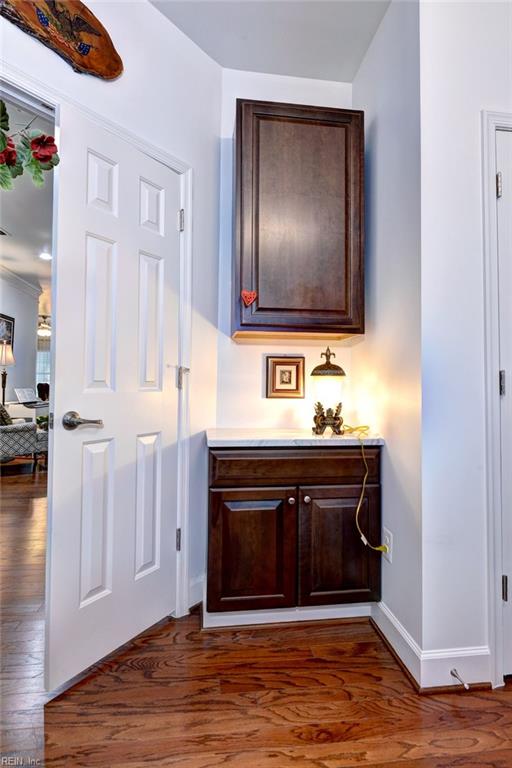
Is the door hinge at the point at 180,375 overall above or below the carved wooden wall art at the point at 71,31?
below

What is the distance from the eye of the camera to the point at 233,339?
2.16 meters

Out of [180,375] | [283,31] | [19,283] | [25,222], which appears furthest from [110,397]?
[19,283]

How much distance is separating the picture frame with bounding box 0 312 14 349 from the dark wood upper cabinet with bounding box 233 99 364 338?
5273 mm

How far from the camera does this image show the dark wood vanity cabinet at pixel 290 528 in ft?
5.58

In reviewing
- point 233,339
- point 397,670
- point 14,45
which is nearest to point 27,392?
point 233,339

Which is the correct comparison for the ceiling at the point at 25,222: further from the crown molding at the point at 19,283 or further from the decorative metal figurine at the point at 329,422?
the decorative metal figurine at the point at 329,422

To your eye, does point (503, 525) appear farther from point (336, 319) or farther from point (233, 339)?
point (233, 339)

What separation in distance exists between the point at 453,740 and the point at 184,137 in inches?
104

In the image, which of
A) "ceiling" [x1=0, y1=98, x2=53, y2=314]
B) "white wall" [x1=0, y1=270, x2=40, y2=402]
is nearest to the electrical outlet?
"ceiling" [x1=0, y1=98, x2=53, y2=314]

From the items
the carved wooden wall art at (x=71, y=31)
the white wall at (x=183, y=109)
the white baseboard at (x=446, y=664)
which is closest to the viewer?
the carved wooden wall art at (x=71, y=31)

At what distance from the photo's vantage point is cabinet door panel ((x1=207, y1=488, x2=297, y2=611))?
5.55 ft

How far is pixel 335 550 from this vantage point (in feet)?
5.73

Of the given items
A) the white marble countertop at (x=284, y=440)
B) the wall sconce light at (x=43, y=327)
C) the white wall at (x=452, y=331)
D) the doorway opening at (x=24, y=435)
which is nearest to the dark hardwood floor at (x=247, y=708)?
the doorway opening at (x=24, y=435)

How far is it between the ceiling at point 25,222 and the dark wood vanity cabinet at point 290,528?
6.00 feet
